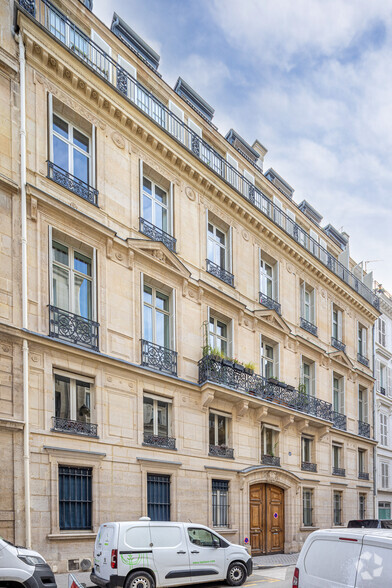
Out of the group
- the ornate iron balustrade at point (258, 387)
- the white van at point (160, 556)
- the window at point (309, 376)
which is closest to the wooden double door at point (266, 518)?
the ornate iron balustrade at point (258, 387)

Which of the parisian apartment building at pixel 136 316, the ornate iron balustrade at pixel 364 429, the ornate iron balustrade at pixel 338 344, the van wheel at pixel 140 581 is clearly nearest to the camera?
the van wheel at pixel 140 581

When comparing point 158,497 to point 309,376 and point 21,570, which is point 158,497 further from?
point 309,376

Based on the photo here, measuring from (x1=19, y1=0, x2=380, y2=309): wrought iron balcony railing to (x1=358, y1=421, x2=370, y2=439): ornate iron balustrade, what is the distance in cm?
919

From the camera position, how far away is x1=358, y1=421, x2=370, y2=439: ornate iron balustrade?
27763mm

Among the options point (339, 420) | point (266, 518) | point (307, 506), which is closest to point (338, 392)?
point (339, 420)

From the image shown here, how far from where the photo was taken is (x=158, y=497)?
15109 mm

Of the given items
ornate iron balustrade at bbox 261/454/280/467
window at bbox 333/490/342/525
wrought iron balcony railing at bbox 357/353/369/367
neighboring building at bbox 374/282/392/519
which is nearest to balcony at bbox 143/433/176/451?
ornate iron balustrade at bbox 261/454/280/467

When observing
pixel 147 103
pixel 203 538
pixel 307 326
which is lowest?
pixel 203 538

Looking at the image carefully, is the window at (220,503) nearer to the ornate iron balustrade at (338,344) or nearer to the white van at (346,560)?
the ornate iron balustrade at (338,344)

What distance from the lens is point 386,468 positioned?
3044 centimetres

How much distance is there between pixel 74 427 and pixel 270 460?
9.19 m

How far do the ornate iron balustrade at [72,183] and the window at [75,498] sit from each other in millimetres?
7142

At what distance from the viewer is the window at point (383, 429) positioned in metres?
30.6

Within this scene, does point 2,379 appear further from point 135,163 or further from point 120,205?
point 135,163
